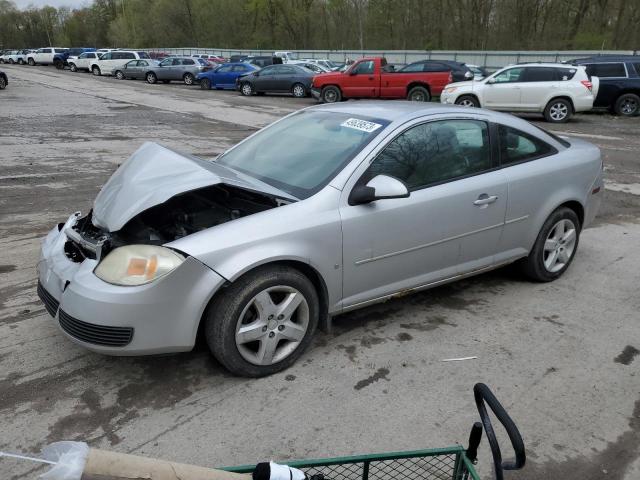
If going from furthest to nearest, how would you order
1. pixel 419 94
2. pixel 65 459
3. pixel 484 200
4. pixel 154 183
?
pixel 419 94 → pixel 484 200 → pixel 154 183 → pixel 65 459

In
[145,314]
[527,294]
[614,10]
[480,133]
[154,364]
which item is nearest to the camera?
[145,314]

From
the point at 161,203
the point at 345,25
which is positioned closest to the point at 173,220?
the point at 161,203

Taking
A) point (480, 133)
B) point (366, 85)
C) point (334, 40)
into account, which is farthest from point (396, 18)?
point (480, 133)

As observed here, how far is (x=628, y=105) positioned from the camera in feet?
54.9

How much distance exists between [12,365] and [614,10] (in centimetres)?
4588

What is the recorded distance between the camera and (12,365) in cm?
321

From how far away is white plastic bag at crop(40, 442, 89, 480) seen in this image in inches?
49.6

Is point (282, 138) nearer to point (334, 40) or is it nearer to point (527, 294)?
point (527, 294)

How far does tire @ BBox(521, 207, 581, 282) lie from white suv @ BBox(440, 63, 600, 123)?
11.8 meters

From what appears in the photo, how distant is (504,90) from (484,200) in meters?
13.4

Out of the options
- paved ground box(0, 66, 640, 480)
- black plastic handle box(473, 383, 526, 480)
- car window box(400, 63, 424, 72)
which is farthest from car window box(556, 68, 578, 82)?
black plastic handle box(473, 383, 526, 480)

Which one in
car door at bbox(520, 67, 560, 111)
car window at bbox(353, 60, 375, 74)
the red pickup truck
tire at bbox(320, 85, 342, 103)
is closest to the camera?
car door at bbox(520, 67, 560, 111)

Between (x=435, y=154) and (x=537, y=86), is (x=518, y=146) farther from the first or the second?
(x=537, y=86)

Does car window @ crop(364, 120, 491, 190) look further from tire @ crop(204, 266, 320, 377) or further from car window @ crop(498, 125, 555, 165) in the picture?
tire @ crop(204, 266, 320, 377)
